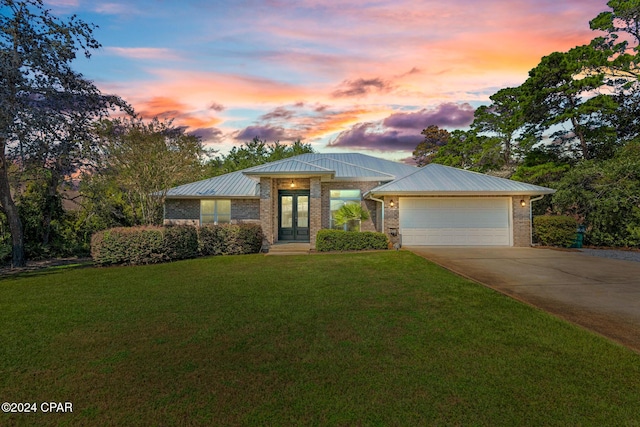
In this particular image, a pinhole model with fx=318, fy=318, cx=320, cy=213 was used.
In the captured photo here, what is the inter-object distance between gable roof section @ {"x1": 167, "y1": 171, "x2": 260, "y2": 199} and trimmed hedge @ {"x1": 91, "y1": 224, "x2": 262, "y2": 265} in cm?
380

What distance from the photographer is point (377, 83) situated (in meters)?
16.7

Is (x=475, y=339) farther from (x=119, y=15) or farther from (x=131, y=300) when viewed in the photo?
(x=119, y=15)

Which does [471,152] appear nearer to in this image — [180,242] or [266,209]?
[266,209]

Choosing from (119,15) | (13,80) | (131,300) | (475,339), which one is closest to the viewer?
(475,339)

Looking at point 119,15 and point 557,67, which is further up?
point 557,67

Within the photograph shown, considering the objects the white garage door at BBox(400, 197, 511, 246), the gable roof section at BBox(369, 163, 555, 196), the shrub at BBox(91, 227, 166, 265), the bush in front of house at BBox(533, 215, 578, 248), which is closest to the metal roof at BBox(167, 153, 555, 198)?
the gable roof section at BBox(369, 163, 555, 196)

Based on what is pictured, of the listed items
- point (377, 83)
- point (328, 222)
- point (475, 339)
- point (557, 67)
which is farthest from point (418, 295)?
point (557, 67)

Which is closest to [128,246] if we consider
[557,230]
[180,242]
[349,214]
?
[180,242]

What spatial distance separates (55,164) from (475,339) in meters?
13.9

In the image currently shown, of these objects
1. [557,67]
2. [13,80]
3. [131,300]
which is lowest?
[131,300]

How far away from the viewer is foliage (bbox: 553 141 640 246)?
13.6 meters

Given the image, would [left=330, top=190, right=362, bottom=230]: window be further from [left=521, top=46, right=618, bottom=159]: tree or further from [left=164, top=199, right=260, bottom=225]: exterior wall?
[left=521, top=46, right=618, bottom=159]: tree

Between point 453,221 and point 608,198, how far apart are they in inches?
262

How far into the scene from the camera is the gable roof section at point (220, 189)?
52.5 ft
